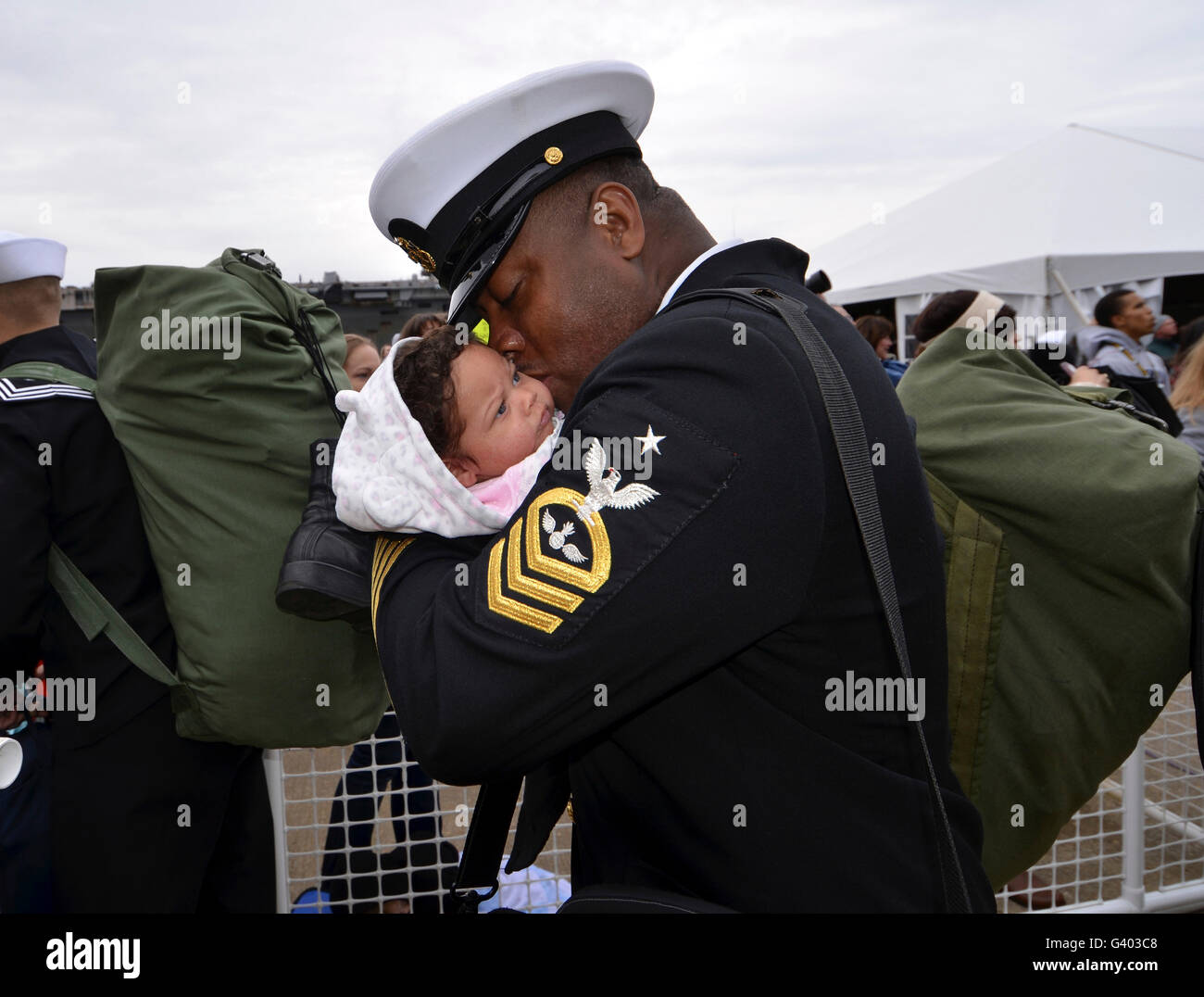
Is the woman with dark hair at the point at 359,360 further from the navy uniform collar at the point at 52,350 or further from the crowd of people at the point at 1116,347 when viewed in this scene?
the crowd of people at the point at 1116,347

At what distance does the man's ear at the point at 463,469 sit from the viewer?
5.34 feet

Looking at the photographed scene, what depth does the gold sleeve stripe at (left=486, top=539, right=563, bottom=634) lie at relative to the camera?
994 millimetres

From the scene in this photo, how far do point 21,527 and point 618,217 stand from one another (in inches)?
60.4

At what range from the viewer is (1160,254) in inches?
385

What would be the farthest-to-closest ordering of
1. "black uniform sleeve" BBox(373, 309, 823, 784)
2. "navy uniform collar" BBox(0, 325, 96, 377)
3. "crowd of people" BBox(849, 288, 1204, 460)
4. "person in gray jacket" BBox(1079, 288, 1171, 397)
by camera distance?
"person in gray jacket" BBox(1079, 288, 1171, 397) → "crowd of people" BBox(849, 288, 1204, 460) → "navy uniform collar" BBox(0, 325, 96, 377) → "black uniform sleeve" BBox(373, 309, 823, 784)

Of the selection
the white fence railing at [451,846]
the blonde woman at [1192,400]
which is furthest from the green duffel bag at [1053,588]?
the blonde woman at [1192,400]

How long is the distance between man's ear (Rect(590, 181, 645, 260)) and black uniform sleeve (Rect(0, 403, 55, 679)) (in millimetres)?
1436

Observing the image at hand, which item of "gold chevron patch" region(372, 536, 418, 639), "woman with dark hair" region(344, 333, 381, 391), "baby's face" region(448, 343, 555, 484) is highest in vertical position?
"woman with dark hair" region(344, 333, 381, 391)

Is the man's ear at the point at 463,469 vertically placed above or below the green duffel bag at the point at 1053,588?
above

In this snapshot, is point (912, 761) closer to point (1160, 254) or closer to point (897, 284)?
point (1160, 254)

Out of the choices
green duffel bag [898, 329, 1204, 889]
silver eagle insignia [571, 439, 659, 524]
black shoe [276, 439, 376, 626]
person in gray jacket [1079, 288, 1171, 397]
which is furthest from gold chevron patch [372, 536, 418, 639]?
person in gray jacket [1079, 288, 1171, 397]

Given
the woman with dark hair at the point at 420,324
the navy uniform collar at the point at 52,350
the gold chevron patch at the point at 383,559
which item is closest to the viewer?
the gold chevron patch at the point at 383,559

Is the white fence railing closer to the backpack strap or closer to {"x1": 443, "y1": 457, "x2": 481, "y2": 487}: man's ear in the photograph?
the backpack strap

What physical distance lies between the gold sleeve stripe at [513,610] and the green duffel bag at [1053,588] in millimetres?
1002
